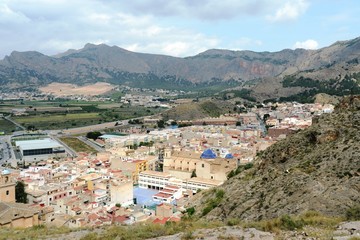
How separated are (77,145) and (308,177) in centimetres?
4757

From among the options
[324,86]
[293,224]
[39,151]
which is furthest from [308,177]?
[324,86]

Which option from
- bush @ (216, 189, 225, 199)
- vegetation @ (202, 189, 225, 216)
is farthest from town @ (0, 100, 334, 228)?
bush @ (216, 189, 225, 199)

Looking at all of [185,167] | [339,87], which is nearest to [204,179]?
[185,167]

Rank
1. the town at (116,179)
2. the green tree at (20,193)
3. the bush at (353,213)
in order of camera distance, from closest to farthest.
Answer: the bush at (353,213) < the town at (116,179) < the green tree at (20,193)

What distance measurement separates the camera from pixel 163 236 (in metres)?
8.09

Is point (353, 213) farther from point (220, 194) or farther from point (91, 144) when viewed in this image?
point (91, 144)

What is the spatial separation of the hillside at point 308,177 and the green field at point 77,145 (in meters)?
36.9

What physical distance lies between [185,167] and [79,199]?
12.0 metres

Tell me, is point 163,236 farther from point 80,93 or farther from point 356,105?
point 80,93

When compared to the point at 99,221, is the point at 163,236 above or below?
above

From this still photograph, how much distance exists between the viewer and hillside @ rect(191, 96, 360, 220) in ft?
35.8

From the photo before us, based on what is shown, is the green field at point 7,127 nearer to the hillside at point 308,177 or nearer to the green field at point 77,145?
the green field at point 77,145

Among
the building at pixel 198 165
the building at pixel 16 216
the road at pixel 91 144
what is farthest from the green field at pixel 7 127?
the building at pixel 16 216

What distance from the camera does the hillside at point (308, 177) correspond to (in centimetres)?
1092
